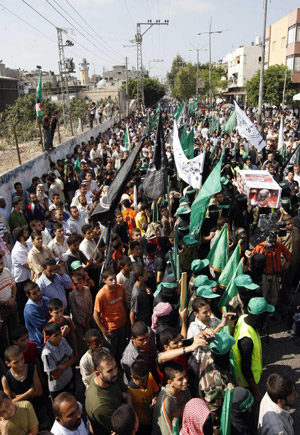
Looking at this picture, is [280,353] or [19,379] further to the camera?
[280,353]

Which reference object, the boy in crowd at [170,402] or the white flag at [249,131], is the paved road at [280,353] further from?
the white flag at [249,131]

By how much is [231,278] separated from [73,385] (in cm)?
209

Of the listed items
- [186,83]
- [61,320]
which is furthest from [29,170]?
[186,83]

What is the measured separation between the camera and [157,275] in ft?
16.9

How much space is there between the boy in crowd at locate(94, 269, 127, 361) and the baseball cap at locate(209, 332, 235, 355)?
1538mm

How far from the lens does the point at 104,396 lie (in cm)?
294

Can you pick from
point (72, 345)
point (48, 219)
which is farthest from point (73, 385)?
point (48, 219)

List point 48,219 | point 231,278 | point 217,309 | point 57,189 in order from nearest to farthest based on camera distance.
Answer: point 217,309, point 231,278, point 48,219, point 57,189

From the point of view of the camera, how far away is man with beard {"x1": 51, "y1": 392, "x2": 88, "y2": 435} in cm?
269

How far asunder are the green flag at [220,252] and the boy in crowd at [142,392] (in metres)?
2.27

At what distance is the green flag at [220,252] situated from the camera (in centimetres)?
518

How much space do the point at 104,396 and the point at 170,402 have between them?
1.61 feet

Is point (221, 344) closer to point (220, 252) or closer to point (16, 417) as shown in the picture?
point (16, 417)

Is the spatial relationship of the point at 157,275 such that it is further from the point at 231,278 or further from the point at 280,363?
the point at 280,363
